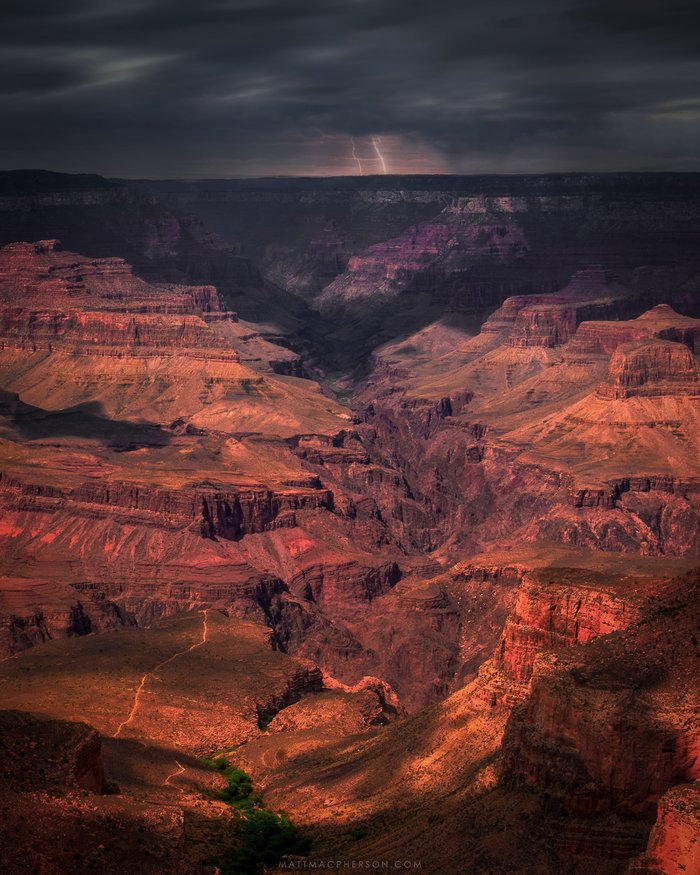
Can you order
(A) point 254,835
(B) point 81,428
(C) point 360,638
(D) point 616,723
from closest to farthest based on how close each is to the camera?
(D) point 616,723, (A) point 254,835, (C) point 360,638, (B) point 81,428

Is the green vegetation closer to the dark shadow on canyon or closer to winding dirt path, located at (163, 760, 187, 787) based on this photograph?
winding dirt path, located at (163, 760, 187, 787)

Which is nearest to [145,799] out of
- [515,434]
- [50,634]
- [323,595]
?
[50,634]

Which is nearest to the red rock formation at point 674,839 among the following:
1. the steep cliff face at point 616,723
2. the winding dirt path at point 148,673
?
the steep cliff face at point 616,723

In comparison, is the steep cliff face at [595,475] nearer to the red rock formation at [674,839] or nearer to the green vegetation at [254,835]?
the green vegetation at [254,835]

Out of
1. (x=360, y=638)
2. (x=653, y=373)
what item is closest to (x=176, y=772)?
(x=360, y=638)

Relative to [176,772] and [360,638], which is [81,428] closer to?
[360,638]

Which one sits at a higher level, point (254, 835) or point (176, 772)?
point (254, 835)

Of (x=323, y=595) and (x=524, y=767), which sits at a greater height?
(x=524, y=767)

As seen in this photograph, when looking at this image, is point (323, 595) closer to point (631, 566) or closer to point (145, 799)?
point (631, 566)
